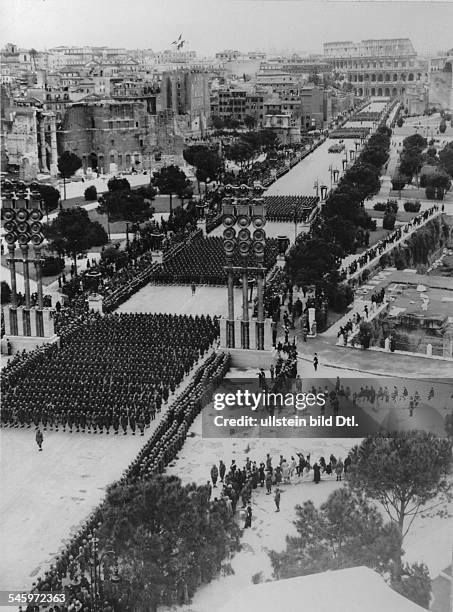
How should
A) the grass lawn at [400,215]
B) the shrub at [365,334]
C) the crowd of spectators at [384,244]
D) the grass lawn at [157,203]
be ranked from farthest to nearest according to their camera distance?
the grass lawn at [157,203] < the grass lawn at [400,215] < the crowd of spectators at [384,244] < the shrub at [365,334]

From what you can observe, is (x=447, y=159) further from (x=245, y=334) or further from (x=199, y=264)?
(x=245, y=334)

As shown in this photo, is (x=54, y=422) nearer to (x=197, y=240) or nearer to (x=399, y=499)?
(x=399, y=499)

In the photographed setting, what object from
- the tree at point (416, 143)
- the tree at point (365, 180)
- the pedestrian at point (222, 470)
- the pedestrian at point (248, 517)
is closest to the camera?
the pedestrian at point (248, 517)

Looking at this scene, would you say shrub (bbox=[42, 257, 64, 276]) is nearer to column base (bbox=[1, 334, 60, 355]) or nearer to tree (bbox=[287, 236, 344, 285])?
column base (bbox=[1, 334, 60, 355])

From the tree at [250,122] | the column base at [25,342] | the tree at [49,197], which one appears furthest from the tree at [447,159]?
the tree at [250,122]

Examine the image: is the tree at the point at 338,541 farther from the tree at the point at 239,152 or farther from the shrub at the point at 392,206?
the tree at the point at 239,152

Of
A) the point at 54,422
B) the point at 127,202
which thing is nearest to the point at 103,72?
the point at 127,202
